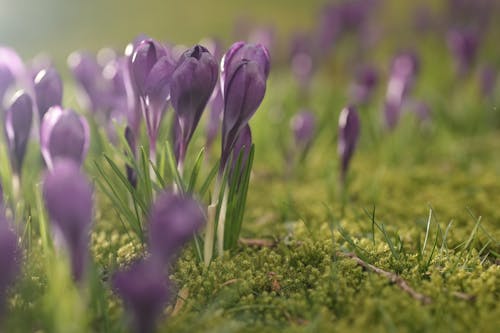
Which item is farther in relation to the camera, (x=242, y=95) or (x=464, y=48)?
(x=464, y=48)

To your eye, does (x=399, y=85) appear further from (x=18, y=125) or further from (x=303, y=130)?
(x=18, y=125)

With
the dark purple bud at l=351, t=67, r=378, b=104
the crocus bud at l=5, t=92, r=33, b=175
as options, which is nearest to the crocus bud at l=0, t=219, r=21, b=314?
the crocus bud at l=5, t=92, r=33, b=175

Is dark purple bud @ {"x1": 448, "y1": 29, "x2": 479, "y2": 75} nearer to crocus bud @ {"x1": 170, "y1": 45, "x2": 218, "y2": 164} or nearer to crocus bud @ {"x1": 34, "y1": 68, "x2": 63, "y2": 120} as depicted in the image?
crocus bud @ {"x1": 170, "y1": 45, "x2": 218, "y2": 164}

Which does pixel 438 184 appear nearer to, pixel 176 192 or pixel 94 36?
pixel 176 192

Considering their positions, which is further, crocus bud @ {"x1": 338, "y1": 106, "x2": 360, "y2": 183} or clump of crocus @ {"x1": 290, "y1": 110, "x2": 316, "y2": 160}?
clump of crocus @ {"x1": 290, "y1": 110, "x2": 316, "y2": 160}

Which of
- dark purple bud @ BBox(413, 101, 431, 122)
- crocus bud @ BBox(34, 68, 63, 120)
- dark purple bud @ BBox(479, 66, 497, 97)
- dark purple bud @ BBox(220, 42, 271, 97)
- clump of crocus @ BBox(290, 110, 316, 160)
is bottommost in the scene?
dark purple bud @ BBox(413, 101, 431, 122)

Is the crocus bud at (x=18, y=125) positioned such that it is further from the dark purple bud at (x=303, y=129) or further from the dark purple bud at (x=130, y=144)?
the dark purple bud at (x=303, y=129)

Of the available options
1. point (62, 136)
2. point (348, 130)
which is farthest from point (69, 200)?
point (348, 130)
